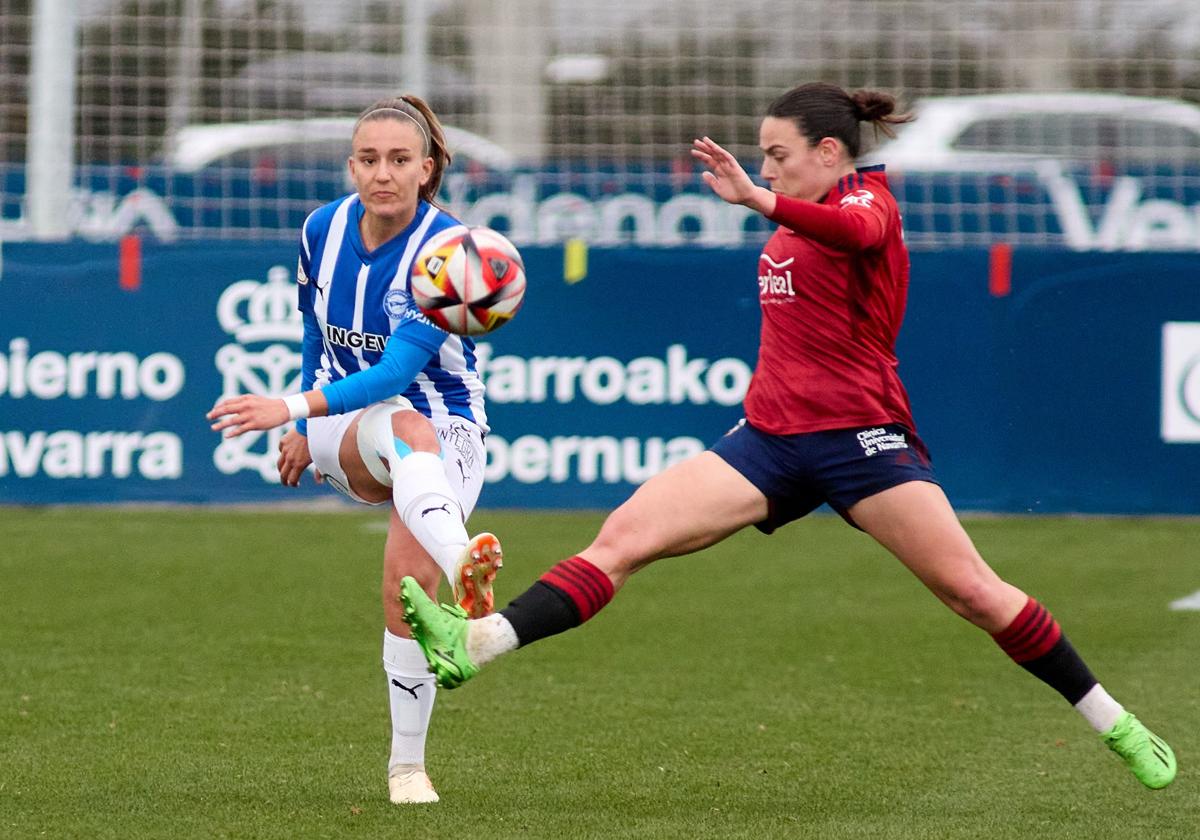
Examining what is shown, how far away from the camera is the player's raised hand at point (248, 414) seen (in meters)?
4.59

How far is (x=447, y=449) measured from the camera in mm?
5199

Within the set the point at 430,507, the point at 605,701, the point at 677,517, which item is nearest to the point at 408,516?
the point at 430,507

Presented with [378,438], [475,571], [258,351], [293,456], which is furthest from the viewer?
[258,351]

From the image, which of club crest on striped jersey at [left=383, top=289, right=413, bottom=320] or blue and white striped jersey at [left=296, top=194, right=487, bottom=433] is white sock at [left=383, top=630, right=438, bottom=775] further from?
club crest on striped jersey at [left=383, top=289, right=413, bottom=320]

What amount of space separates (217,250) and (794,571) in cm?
395

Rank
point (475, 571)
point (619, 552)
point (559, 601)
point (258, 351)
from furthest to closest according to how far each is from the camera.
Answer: point (258, 351)
point (619, 552)
point (559, 601)
point (475, 571)

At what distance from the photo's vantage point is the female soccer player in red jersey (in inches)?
194

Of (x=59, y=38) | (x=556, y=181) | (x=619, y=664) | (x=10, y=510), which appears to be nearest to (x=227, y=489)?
(x=10, y=510)

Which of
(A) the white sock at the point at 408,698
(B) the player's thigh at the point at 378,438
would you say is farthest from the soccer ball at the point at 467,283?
(A) the white sock at the point at 408,698

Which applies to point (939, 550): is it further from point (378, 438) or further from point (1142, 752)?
point (378, 438)

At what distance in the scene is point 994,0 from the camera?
15.0 m

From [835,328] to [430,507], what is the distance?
116 cm

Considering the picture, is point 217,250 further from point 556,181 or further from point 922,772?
point 922,772

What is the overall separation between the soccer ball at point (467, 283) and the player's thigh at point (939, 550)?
1069 mm
